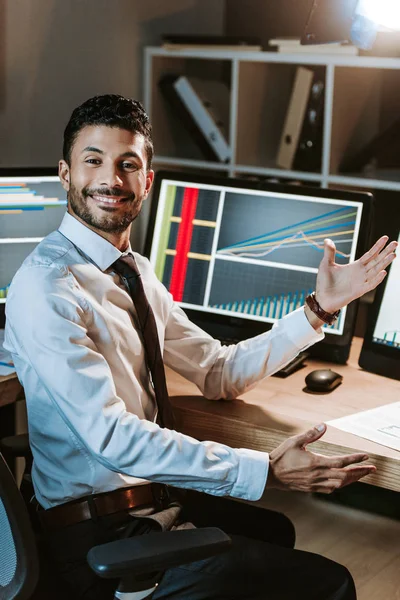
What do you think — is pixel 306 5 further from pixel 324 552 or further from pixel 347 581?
pixel 347 581

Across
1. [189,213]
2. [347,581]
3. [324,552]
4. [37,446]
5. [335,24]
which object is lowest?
[324,552]

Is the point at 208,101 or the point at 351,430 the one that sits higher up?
the point at 208,101

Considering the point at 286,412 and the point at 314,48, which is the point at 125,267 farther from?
the point at 314,48

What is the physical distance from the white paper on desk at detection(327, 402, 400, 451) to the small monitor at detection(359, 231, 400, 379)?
0.22 metres

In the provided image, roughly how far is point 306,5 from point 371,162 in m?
0.67

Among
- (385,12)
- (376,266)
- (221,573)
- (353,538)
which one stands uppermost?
(385,12)

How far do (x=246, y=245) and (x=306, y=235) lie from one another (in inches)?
6.4

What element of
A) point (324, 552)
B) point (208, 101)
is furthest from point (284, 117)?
point (324, 552)

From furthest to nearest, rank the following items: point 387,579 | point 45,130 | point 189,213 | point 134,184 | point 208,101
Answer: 1. point 208,101
2. point 45,130
3. point 387,579
4. point 189,213
5. point 134,184

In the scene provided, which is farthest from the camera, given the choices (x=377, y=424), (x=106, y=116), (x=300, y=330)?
(x=300, y=330)

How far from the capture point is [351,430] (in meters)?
1.70

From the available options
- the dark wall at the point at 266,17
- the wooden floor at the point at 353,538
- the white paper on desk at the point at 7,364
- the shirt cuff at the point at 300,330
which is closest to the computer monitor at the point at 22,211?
the white paper on desk at the point at 7,364

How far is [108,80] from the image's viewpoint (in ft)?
9.73

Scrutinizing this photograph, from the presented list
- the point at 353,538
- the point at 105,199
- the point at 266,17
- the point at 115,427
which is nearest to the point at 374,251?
the point at 105,199
